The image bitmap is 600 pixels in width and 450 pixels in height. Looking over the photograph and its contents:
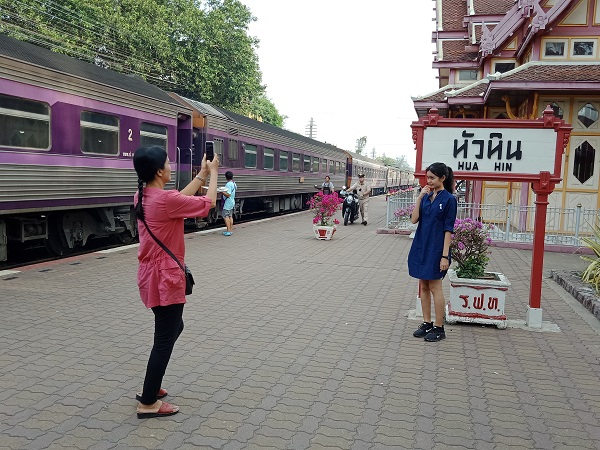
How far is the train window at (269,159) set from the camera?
20.3m

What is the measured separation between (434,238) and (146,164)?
9.98 feet

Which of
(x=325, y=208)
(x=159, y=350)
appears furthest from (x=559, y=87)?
(x=159, y=350)

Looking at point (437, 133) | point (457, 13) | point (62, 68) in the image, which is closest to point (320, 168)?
point (457, 13)

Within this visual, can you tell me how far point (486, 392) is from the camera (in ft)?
13.8

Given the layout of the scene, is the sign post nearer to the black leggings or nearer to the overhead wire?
the black leggings

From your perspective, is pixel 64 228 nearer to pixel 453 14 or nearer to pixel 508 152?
pixel 508 152

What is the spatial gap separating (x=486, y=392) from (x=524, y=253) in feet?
28.9

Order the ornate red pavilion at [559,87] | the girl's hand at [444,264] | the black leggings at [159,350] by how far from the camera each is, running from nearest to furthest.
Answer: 1. the black leggings at [159,350]
2. the girl's hand at [444,264]
3. the ornate red pavilion at [559,87]

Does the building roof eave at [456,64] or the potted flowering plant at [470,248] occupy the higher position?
the building roof eave at [456,64]

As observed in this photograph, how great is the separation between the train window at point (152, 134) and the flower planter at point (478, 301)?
26.4 ft

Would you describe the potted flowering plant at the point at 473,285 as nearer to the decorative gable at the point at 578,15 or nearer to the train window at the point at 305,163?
the decorative gable at the point at 578,15

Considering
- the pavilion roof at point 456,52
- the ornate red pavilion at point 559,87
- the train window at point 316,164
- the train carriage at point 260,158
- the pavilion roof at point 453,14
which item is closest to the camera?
the ornate red pavilion at point 559,87

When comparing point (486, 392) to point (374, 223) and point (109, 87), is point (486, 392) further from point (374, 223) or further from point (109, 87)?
point (374, 223)

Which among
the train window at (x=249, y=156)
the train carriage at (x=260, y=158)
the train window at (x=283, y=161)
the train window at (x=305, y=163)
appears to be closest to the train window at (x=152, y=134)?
the train carriage at (x=260, y=158)
